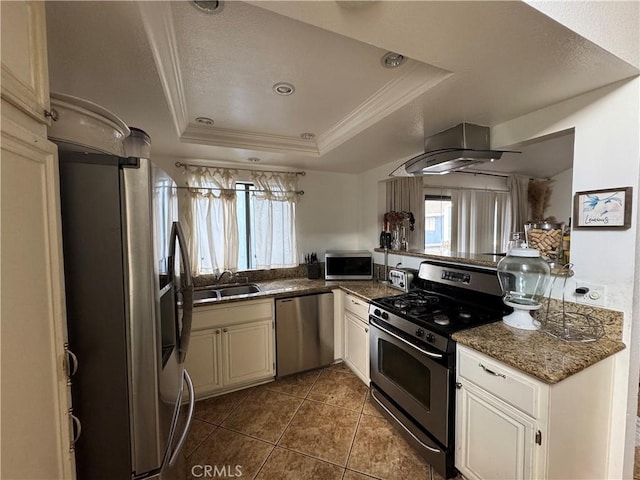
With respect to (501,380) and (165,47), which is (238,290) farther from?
(501,380)

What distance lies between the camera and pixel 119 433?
989 mm

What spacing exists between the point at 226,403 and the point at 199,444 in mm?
450

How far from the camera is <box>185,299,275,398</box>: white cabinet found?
227 centimetres

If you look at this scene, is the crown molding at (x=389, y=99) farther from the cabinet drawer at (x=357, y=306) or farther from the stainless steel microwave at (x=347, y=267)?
the cabinet drawer at (x=357, y=306)

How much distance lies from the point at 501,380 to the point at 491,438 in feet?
1.10

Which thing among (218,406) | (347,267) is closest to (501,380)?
(347,267)

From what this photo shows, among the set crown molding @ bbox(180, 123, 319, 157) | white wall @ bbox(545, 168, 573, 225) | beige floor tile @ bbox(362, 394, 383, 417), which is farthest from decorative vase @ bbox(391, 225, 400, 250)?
white wall @ bbox(545, 168, 573, 225)

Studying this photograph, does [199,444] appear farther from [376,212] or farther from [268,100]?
[376,212]

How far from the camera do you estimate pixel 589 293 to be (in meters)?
1.45

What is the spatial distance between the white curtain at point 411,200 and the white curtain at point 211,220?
1846 millimetres

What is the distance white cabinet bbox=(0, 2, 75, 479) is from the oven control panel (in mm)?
2240

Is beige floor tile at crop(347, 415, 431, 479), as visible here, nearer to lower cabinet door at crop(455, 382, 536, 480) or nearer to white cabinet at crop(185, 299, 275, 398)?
lower cabinet door at crop(455, 382, 536, 480)

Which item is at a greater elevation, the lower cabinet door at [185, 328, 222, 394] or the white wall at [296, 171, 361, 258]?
the white wall at [296, 171, 361, 258]

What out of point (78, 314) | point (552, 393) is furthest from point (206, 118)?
point (552, 393)
